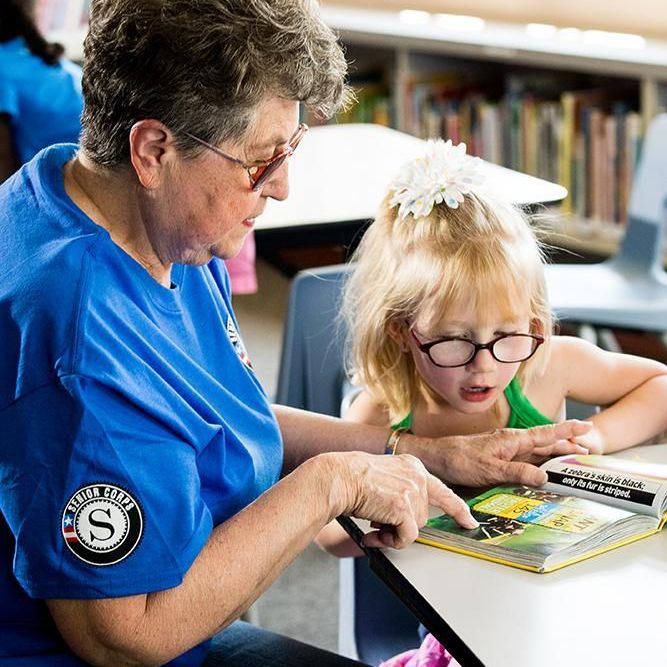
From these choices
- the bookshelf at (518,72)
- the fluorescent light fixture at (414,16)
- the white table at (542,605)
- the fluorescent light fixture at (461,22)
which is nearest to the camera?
the white table at (542,605)

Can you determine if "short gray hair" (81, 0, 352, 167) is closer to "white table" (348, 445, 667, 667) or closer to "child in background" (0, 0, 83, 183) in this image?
"white table" (348, 445, 667, 667)

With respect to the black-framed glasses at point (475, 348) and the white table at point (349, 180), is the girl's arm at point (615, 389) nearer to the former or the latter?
the black-framed glasses at point (475, 348)

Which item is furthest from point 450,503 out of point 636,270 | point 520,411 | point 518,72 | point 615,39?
point 518,72

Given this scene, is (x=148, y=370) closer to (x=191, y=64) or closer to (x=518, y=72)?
(x=191, y=64)

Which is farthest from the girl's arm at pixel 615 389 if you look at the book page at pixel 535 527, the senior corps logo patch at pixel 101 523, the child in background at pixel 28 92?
the child in background at pixel 28 92

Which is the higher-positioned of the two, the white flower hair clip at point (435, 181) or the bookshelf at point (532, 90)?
the white flower hair clip at point (435, 181)

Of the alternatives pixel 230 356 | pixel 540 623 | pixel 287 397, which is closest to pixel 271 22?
pixel 230 356

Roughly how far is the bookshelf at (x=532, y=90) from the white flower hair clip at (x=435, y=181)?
203 centimetres

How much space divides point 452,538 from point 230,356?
15.0 inches

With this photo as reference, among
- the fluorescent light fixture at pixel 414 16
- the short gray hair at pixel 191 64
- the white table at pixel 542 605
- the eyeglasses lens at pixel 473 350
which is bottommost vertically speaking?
the white table at pixel 542 605

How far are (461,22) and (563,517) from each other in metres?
3.73

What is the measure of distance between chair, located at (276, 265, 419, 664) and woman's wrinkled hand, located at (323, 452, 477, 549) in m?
0.47

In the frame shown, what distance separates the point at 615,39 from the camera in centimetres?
423

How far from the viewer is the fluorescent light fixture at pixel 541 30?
4366mm
